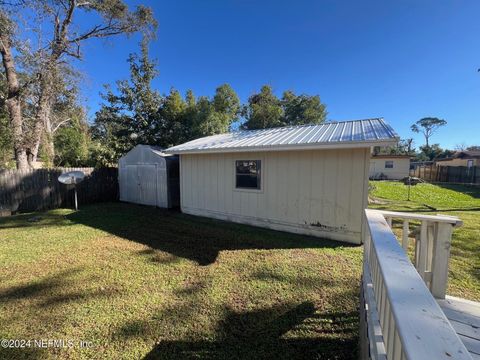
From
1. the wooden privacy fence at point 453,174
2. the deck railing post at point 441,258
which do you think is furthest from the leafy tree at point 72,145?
the wooden privacy fence at point 453,174

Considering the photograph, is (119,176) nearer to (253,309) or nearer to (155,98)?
(155,98)

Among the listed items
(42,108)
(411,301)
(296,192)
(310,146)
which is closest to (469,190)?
(296,192)

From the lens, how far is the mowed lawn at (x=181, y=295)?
249 centimetres

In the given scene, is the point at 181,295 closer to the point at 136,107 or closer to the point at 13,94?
the point at 13,94

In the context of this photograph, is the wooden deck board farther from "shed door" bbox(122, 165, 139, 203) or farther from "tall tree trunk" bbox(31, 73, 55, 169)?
"tall tree trunk" bbox(31, 73, 55, 169)

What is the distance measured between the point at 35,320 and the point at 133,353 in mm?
1515

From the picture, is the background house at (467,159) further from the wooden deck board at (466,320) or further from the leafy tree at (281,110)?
the wooden deck board at (466,320)

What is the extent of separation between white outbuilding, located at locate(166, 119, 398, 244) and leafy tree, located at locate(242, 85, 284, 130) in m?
16.7

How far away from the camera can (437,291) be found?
231 centimetres

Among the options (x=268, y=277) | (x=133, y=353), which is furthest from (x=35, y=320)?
(x=268, y=277)

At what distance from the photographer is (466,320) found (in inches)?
75.9

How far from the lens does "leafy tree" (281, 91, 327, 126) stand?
84.1ft

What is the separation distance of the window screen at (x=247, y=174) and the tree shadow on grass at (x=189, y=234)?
127 centimetres

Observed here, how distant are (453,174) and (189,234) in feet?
90.0
